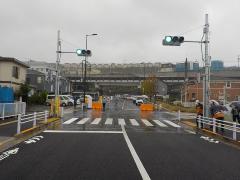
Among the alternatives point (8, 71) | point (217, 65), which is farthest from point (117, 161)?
point (217, 65)

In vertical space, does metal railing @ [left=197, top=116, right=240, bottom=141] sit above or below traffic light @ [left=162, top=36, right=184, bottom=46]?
below

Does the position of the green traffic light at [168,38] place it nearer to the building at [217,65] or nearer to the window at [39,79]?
the window at [39,79]

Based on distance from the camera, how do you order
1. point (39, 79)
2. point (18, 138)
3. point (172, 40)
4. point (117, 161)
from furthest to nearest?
point (39, 79)
point (172, 40)
point (18, 138)
point (117, 161)

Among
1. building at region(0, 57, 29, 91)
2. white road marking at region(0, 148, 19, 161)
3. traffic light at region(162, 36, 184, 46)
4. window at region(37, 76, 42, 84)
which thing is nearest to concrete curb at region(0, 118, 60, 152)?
white road marking at region(0, 148, 19, 161)

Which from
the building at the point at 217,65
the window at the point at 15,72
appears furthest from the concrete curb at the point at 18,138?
the building at the point at 217,65

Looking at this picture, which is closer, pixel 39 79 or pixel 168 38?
pixel 168 38

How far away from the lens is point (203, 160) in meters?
10.5

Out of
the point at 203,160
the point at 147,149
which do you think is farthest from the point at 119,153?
the point at 203,160

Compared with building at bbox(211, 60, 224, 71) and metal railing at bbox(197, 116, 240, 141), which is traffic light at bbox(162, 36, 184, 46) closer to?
metal railing at bbox(197, 116, 240, 141)

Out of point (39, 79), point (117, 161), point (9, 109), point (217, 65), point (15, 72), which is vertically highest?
point (217, 65)

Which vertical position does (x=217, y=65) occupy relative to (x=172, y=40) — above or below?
above

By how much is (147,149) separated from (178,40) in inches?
444

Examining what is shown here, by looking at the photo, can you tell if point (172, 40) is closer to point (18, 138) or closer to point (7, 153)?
point (18, 138)

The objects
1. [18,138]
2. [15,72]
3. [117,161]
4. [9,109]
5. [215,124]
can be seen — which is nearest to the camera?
[117,161]
